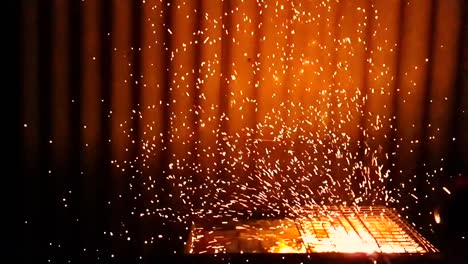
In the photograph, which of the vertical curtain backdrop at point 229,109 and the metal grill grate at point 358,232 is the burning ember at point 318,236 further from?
the vertical curtain backdrop at point 229,109

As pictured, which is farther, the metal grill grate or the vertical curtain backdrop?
the vertical curtain backdrop

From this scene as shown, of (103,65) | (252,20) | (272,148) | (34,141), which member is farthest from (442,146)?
(34,141)

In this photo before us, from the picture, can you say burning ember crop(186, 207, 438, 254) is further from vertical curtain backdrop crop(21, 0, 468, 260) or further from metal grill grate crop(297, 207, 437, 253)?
vertical curtain backdrop crop(21, 0, 468, 260)

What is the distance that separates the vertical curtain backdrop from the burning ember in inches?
36.5

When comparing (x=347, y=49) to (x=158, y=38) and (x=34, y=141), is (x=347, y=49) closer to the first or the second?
(x=158, y=38)

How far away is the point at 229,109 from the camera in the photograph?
14.0ft

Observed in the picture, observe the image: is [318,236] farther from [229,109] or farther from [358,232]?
[229,109]

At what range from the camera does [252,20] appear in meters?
4.22

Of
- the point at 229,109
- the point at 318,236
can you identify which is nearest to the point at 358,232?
the point at 318,236

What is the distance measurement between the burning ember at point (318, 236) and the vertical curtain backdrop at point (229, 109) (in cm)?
93

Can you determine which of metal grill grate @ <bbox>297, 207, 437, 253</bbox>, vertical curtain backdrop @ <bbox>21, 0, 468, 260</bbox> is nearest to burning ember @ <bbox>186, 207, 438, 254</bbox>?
metal grill grate @ <bbox>297, 207, 437, 253</bbox>

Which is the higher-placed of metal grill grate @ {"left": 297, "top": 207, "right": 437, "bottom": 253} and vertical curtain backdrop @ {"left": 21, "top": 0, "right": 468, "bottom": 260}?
vertical curtain backdrop @ {"left": 21, "top": 0, "right": 468, "bottom": 260}

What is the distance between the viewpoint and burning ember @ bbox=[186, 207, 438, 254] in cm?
279

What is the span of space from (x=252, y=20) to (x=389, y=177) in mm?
1301
